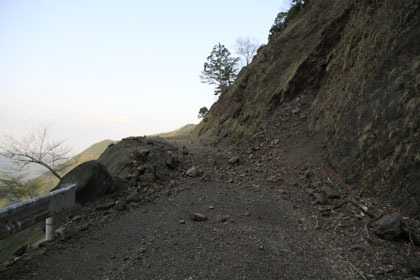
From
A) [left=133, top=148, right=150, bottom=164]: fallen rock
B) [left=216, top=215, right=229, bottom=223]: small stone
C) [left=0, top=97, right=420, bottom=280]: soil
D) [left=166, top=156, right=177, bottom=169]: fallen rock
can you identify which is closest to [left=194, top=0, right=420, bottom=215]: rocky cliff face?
[left=0, top=97, right=420, bottom=280]: soil

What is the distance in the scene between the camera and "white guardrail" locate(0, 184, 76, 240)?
311 cm

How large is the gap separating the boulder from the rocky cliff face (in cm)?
572

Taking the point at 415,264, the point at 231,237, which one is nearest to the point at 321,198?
the point at 415,264

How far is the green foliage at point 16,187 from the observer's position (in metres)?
14.2

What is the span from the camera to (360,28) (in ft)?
26.6

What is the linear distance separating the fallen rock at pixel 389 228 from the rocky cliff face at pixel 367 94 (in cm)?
60

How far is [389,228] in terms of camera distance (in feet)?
11.6

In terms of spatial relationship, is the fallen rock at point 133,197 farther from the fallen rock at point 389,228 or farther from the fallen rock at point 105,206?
the fallen rock at point 389,228

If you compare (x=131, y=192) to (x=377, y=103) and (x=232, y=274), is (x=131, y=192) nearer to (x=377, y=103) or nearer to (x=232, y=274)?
(x=232, y=274)

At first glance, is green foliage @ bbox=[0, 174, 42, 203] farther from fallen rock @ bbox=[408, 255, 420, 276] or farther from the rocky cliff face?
fallen rock @ bbox=[408, 255, 420, 276]

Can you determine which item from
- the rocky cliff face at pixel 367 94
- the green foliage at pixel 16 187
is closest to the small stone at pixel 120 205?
the rocky cliff face at pixel 367 94

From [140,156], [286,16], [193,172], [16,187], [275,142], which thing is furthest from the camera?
Answer: [286,16]

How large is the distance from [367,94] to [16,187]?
18.9m

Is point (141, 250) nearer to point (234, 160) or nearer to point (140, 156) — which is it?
point (140, 156)
